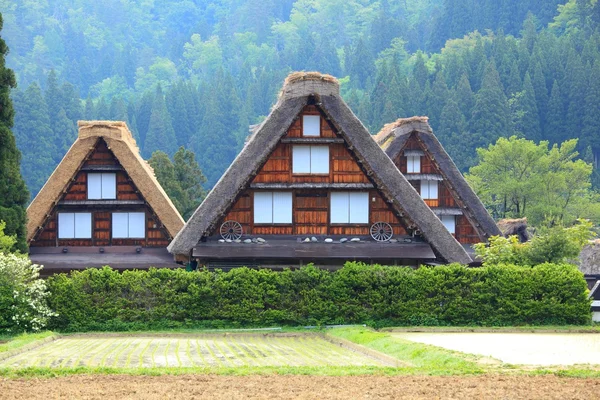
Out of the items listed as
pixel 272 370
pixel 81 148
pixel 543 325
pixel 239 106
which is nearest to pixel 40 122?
pixel 239 106

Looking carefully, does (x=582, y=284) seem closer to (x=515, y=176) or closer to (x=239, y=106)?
(x=515, y=176)

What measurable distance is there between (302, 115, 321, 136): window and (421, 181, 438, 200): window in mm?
14571

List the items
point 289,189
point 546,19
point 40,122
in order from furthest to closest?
point 546,19, point 40,122, point 289,189

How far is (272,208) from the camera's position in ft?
126

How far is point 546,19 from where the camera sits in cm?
17650

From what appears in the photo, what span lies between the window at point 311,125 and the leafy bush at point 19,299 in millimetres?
10754

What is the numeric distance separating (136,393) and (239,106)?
128 m

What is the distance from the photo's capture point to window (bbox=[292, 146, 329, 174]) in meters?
38.6

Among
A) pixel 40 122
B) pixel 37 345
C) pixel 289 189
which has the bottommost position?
pixel 37 345

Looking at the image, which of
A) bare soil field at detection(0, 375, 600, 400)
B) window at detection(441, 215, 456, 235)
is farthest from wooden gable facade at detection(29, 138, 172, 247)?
bare soil field at detection(0, 375, 600, 400)

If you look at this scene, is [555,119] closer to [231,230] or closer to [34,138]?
[34,138]

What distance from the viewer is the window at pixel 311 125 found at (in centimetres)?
3875

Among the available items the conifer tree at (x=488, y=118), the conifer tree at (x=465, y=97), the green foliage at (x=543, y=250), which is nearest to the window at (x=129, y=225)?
the green foliage at (x=543, y=250)

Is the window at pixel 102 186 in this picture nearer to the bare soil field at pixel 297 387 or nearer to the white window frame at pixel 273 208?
the white window frame at pixel 273 208
